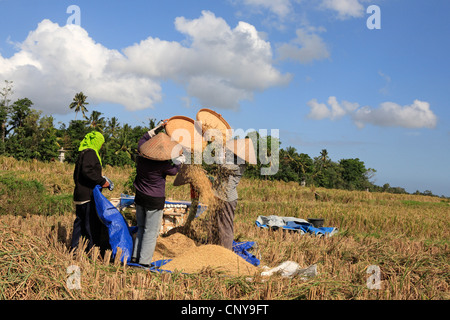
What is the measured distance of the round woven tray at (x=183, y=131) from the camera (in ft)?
13.4

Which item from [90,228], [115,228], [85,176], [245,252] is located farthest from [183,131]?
[245,252]

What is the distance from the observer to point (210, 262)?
3.59 m

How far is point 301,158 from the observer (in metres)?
33.3

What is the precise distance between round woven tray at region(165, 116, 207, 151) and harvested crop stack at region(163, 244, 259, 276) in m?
1.13

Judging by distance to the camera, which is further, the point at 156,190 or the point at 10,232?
the point at 156,190

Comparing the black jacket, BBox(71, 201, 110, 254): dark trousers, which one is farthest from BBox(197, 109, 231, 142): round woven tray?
BBox(71, 201, 110, 254): dark trousers

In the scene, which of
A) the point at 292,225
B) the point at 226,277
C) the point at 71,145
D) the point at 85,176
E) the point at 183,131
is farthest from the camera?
the point at 71,145

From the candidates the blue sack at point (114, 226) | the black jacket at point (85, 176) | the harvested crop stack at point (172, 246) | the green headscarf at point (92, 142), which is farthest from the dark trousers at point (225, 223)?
the green headscarf at point (92, 142)

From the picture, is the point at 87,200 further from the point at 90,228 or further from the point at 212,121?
the point at 212,121

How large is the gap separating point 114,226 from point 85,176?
24.4 inches

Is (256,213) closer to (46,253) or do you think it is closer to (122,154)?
(46,253)

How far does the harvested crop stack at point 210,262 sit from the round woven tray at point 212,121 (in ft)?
4.19
